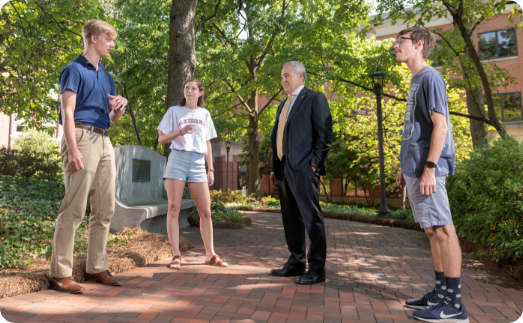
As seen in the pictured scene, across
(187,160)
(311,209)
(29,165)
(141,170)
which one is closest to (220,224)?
(141,170)

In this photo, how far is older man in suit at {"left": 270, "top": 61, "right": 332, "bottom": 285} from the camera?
368 cm

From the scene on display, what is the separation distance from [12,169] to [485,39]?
1047 inches

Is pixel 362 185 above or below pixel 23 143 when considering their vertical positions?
below

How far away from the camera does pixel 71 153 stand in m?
3.02

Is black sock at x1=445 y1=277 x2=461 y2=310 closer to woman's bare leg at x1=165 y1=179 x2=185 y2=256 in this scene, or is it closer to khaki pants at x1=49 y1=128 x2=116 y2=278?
woman's bare leg at x1=165 y1=179 x2=185 y2=256

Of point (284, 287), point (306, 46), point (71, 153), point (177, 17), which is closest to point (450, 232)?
point (284, 287)

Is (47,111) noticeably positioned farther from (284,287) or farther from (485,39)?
(485,39)

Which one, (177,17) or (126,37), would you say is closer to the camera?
(177,17)

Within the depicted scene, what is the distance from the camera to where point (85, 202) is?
3.15 metres

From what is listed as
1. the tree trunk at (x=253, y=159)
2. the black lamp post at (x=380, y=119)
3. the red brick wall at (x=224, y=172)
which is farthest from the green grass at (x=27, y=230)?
the red brick wall at (x=224, y=172)

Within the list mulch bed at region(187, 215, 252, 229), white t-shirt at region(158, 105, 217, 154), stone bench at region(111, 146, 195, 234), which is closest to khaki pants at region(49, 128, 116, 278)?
white t-shirt at region(158, 105, 217, 154)

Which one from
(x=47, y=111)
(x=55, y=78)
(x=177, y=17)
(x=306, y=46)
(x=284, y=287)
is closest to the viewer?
(x=284, y=287)

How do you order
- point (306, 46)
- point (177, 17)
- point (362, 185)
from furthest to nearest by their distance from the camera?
point (362, 185), point (306, 46), point (177, 17)

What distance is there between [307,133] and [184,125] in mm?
1416
